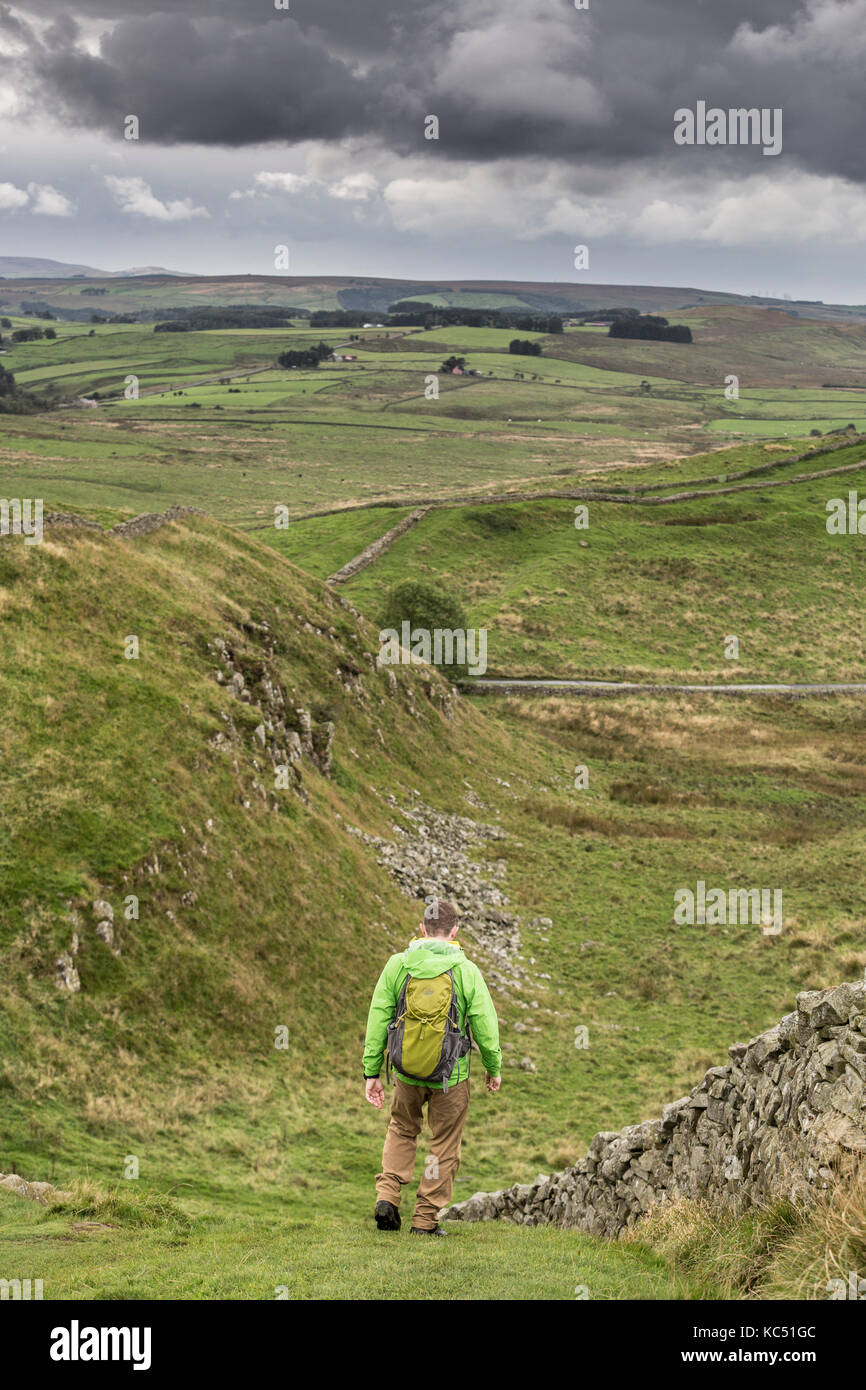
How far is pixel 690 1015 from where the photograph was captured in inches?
1123

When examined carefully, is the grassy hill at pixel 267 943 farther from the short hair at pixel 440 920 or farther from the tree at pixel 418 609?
the tree at pixel 418 609

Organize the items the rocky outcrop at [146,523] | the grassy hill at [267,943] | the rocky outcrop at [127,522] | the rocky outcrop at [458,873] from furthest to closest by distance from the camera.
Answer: the rocky outcrop at [146,523] → the rocky outcrop at [127,522] → the rocky outcrop at [458,873] → the grassy hill at [267,943]

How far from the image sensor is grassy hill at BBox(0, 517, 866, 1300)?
35.9 ft

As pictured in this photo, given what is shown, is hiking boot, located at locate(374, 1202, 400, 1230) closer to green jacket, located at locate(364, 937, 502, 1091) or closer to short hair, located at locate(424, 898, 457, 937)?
green jacket, located at locate(364, 937, 502, 1091)

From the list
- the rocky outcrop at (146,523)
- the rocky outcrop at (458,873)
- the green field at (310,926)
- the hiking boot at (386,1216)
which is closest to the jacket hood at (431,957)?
the green field at (310,926)

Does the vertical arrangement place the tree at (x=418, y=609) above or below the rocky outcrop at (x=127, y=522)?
below

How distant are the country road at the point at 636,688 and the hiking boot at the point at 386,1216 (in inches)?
2298

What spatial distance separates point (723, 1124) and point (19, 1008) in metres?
12.9

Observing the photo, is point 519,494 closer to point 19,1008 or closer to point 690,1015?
point 690,1015

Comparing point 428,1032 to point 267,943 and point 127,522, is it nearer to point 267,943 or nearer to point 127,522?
point 267,943

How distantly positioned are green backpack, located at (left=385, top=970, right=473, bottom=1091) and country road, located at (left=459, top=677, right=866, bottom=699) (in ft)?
193

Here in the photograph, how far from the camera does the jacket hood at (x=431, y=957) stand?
952cm

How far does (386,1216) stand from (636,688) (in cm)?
6577
